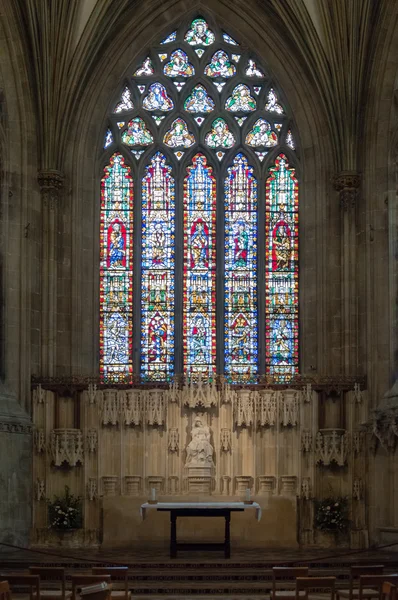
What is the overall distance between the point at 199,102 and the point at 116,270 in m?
4.95

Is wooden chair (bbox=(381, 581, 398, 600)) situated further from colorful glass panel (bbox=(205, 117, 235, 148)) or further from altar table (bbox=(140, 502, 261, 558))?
colorful glass panel (bbox=(205, 117, 235, 148))

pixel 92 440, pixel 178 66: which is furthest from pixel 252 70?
pixel 92 440

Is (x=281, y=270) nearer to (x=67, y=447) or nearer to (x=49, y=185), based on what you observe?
(x=49, y=185)

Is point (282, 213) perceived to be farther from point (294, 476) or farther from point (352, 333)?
point (294, 476)

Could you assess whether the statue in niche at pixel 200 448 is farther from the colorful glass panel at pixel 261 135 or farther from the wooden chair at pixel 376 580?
the wooden chair at pixel 376 580

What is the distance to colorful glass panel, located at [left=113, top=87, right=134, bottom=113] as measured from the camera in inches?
1277

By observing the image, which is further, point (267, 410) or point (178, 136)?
point (178, 136)

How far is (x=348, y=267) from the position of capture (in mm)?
30141

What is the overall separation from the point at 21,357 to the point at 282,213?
7.59m

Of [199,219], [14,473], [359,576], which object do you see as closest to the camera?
[359,576]

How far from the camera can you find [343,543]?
28.5 metres

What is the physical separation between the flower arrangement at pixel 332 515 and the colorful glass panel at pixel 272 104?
1012cm

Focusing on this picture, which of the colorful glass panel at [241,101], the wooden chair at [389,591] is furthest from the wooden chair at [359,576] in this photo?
the colorful glass panel at [241,101]

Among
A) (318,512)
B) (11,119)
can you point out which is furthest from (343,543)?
(11,119)
